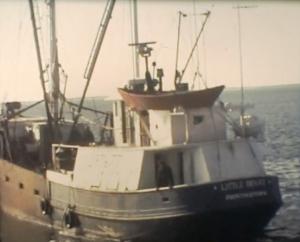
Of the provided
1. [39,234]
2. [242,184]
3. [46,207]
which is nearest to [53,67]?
[46,207]

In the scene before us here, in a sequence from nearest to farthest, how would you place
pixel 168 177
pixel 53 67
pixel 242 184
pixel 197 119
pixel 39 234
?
pixel 242 184
pixel 168 177
pixel 197 119
pixel 39 234
pixel 53 67

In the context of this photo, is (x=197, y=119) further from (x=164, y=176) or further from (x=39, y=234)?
(x=39, y=234)

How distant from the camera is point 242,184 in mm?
21375

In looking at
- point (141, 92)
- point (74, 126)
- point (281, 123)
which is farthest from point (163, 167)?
point (281, 123)

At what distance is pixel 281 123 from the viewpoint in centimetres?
7562

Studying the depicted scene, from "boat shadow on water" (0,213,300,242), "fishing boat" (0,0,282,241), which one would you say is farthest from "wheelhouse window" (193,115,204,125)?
"boat shadow on water" (0,213,300,242)

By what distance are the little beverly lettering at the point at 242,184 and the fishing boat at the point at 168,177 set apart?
0.09 ft

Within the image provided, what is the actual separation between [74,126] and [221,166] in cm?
793

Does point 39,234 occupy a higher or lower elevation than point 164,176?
lower

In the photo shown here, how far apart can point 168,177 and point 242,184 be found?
6.84ft

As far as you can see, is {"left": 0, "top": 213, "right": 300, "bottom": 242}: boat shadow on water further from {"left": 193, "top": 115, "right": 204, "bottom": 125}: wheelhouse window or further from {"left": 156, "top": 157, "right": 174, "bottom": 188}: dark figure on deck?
{"left": 193, "top": 115, "right": 204, "bottom": 125}: wheelhouse window

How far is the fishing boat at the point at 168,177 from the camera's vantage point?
70.0 feet

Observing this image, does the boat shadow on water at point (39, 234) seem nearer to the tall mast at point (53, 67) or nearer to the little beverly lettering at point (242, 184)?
the little beverly lettering at point (242, 184)

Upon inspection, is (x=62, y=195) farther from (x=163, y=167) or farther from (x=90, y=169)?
(x=163, y=167)
